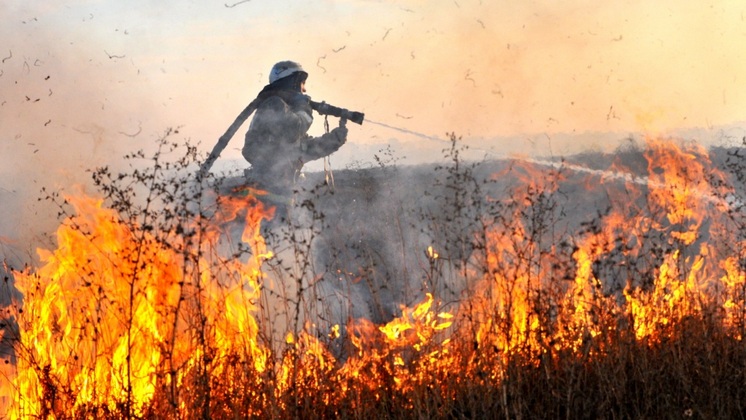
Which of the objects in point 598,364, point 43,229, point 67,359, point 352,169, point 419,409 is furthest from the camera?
point 352,169

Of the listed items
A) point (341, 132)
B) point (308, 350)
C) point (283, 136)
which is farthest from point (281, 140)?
point (308, 350)

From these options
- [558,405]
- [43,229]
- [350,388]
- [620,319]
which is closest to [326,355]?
[350,388]

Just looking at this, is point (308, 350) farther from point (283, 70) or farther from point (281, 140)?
point (283, 70)

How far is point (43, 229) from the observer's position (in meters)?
6.71

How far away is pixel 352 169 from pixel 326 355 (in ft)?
Answer: 46.6

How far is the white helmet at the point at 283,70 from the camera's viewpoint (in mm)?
8344

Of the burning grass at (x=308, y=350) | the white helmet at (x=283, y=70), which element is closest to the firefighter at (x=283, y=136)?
the white helmet at (x=283, y=70)

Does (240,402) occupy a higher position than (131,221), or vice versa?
(131,221)

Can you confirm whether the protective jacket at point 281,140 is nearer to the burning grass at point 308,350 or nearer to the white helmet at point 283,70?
the white helmet at point 283,70

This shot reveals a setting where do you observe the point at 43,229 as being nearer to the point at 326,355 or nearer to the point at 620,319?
A: the point at 326,355

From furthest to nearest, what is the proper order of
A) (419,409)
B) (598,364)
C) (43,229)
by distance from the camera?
(43,229) → (598,364) → (419,409)

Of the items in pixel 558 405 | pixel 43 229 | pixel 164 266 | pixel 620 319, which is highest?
pixel 43 229

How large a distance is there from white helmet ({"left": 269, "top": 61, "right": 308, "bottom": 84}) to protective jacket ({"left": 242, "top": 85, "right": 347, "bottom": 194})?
0.13 metres

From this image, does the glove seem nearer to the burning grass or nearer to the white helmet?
the white helmet
